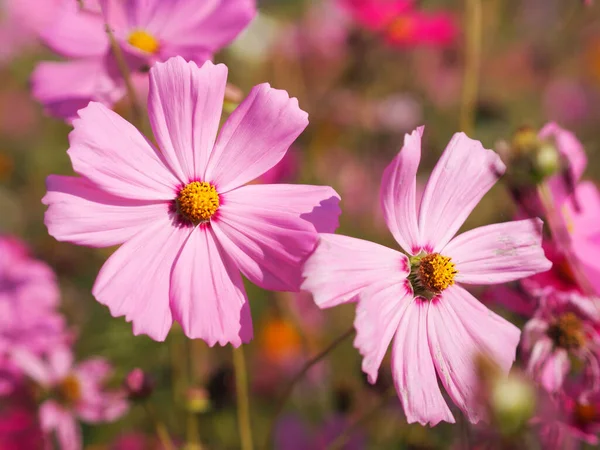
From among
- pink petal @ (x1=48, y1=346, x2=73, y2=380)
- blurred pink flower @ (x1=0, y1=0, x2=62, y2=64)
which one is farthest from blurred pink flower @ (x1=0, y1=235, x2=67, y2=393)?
blurred pink flower @ (x1=0, y1=0, x2=62, y2=64)

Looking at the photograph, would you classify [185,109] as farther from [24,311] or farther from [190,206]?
[24,311]

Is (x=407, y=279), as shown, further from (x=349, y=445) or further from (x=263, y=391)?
(x=263, y=391)

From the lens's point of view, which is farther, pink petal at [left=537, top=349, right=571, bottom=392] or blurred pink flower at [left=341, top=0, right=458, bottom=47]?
blurred pink flower at [left=341, top=0, right=458, bottom=47]

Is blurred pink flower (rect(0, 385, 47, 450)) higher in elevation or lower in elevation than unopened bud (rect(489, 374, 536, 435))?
→ higher

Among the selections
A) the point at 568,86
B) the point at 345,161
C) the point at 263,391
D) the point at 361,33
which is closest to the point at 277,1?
the point at 361,33

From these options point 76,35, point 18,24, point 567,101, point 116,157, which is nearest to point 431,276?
point 116,157

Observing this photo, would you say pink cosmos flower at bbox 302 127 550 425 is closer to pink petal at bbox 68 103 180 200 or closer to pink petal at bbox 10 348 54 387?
pink petal at bbox 68 103 180 200
